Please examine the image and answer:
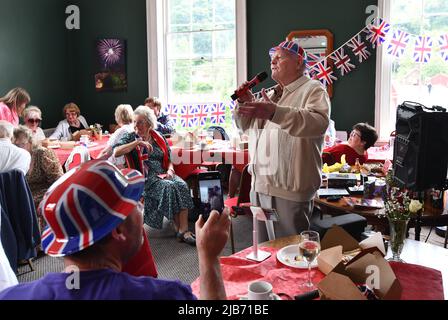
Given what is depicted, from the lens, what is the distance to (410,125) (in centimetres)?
253

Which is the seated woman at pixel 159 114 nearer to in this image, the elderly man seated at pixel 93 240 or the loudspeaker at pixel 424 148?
the loudspeaker at pixel 424 148

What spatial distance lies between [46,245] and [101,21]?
20.7 ft

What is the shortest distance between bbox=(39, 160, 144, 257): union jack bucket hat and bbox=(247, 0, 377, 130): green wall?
5133 millimetres

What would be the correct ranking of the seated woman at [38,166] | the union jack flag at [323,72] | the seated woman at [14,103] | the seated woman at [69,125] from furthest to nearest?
the seated woman at [69,125]
the union jack flag at [323,72]
the seated woman at [14,103]
the seated woman at [38,166]

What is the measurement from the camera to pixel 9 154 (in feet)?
10.4

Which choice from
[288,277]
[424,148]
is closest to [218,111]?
[424,148]

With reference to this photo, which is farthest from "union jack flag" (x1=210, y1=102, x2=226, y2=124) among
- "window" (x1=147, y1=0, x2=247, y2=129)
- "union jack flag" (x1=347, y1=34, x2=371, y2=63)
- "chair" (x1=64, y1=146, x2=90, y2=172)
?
"chair" (x1=64, y1=146, x2=90, y2=172)

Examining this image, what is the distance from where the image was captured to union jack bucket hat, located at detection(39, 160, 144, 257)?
1.09 metres

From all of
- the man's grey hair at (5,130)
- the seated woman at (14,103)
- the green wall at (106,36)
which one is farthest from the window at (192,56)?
the man's grey hair at (5,130)

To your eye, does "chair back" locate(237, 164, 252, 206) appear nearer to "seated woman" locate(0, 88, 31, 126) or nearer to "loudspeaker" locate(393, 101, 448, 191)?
"loudspeaker" locate(393, 101, 448, 191)

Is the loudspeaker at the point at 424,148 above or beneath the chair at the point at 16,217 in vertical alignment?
above

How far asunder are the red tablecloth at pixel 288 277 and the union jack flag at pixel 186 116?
500 cm

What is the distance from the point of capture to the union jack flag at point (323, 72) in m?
5.81
